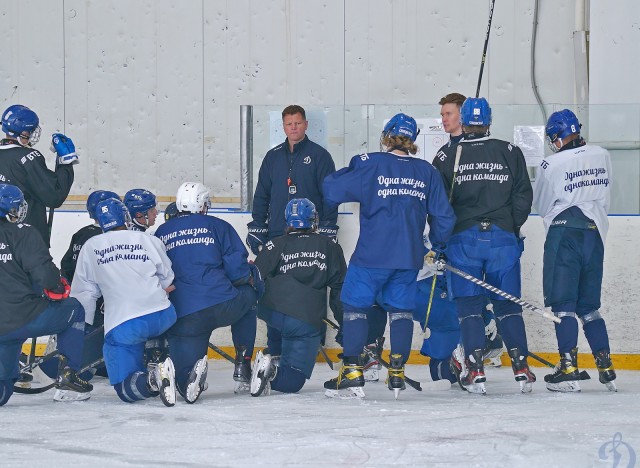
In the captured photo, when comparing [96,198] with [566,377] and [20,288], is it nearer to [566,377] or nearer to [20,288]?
[20,288]

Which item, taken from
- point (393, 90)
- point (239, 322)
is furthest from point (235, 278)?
point (393, 90)

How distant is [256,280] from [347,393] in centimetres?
76

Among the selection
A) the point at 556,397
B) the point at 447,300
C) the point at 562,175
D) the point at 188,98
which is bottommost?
the point at 556,397

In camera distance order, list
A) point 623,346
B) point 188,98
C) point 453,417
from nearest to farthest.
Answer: point 453,417, point 623,346, point 188,98

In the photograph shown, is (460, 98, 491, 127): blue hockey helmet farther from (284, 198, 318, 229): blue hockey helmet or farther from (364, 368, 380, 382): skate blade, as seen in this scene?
(364, 368, 380, 382): skate blade

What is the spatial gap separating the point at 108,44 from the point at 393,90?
276 centimetres

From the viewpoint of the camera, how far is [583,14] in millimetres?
9805

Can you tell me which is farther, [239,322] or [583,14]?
[583,14]

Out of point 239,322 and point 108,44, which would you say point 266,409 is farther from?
point 108,44

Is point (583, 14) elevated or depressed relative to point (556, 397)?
elevated

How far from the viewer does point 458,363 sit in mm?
6152

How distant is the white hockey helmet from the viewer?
5.96 metres

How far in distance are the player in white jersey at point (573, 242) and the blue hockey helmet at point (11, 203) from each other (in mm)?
2728

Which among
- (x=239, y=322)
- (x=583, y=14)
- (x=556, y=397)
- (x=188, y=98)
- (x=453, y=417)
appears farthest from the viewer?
(x=188, y=98)
